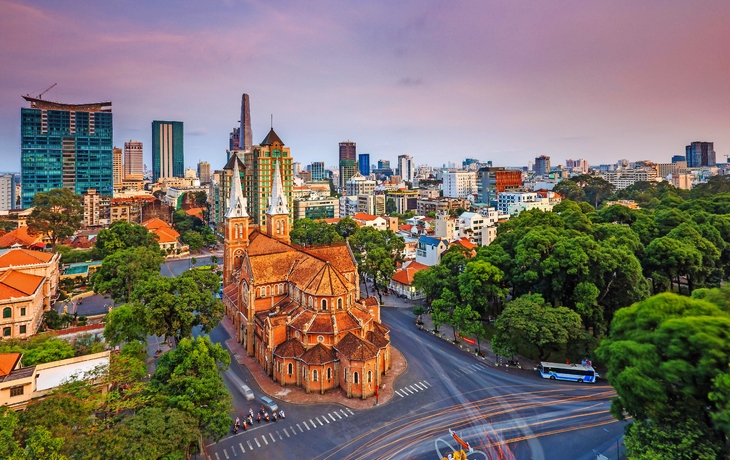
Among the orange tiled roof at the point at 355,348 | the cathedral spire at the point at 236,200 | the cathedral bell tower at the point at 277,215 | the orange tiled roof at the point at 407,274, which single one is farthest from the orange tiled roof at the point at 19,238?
the orange tiled roof at the point at 355,348

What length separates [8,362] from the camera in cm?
2719

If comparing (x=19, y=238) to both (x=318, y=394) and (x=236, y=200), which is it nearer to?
(x=236, y=200)

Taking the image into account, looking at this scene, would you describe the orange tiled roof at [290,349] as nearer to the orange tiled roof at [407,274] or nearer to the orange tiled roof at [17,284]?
the orange tiled roof at [17,284]

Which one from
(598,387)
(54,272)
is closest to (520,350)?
(598,387)

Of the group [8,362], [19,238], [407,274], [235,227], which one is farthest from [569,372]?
[19,238]

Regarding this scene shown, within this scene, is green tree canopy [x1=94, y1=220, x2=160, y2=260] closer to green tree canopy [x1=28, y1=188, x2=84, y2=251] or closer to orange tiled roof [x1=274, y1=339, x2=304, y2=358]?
green tree canopy [x1=28, y1=188, x2=84, y2=251]

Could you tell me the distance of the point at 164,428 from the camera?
21219 mm

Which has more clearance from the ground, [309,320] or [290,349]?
[309,320]

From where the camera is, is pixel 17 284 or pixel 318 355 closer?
pixel 318 355

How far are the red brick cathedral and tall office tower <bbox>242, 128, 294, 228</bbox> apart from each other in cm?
3633

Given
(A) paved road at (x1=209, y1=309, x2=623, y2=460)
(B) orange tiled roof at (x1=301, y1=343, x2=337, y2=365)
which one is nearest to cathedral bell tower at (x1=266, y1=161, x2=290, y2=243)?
(A) paved road at (x1=209, y1=309, x2=623, y2=460)

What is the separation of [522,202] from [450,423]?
86.8m

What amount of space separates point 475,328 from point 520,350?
18.9ft

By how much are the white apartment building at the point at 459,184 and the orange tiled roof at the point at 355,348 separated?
148 metres
